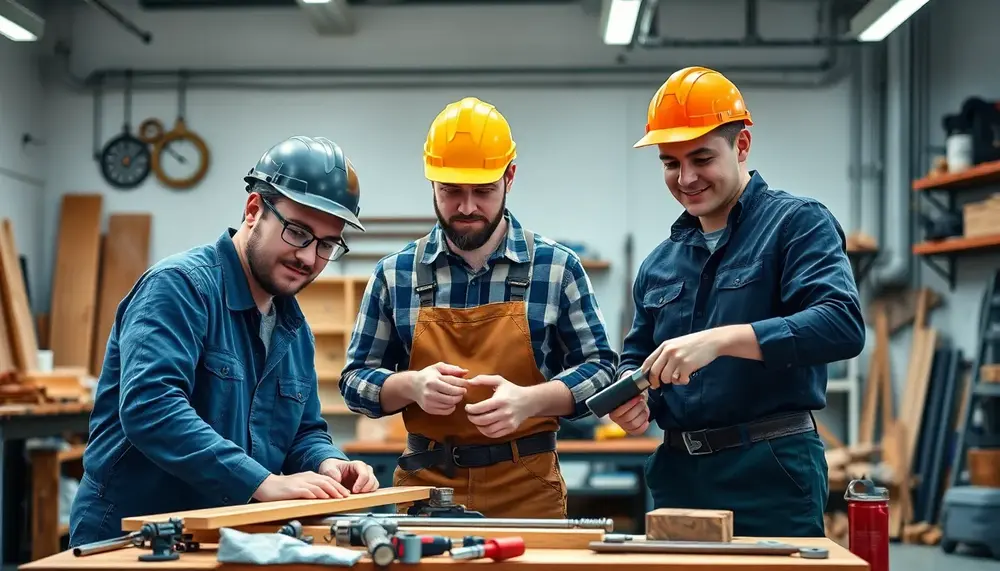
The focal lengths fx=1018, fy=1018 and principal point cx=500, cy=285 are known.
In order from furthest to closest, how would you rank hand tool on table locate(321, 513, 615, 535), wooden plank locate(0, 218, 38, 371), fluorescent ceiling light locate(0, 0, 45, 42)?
wooden plank locate(0, 218, 38, 371) < fluorescent ceiling light locate(0, 0, 45, 42) < hand tool on table locate(321, 513, 615, 535)

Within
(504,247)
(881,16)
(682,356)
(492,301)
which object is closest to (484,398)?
(492,301)

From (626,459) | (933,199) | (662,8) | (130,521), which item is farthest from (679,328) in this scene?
(662,8)

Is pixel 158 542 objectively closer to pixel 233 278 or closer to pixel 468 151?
pixel 233 278

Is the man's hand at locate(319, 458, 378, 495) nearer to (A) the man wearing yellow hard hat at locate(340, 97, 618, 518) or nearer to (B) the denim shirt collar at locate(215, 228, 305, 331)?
(A) the man wearing yellow hard hat at locate(340, 97, 618, 518)

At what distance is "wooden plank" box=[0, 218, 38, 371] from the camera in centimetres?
685

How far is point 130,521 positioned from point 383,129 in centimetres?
656

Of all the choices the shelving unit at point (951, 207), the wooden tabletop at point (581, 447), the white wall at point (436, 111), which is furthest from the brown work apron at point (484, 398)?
the white wall at point (436, 111)

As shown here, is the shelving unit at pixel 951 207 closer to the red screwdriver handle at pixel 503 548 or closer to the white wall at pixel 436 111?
the white wall at pixel 436 111

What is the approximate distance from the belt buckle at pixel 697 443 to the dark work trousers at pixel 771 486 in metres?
0.02

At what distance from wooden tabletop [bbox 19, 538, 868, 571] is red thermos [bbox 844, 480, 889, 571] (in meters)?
0.19

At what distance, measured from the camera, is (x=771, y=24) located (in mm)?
8016

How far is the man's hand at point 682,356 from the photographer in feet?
6.26

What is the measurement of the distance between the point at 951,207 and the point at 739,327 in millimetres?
5909

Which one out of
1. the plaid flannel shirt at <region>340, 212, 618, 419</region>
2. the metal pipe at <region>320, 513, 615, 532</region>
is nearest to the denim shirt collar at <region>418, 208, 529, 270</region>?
the plaid flannel shirt at <region>340, 212, 618, 419</region>
